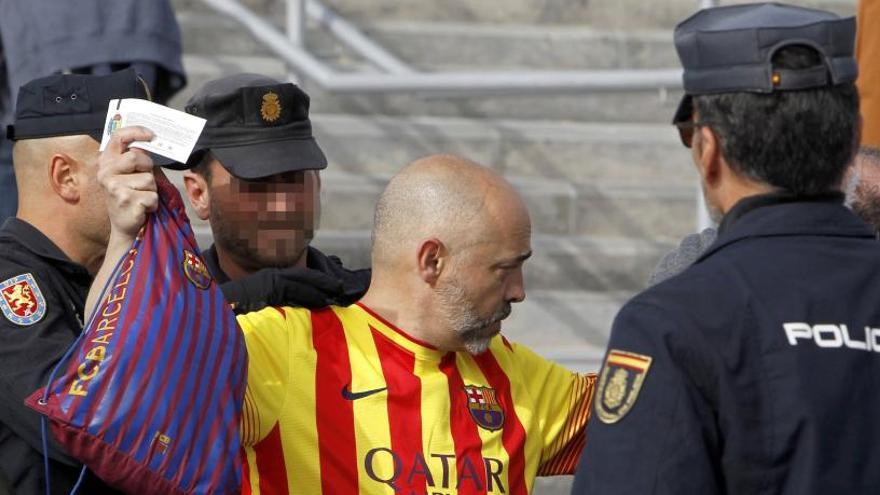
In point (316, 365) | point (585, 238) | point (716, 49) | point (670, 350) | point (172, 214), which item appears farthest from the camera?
point (585, 238)

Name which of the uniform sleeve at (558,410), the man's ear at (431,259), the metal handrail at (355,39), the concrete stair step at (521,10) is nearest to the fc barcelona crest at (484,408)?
the uniform sleeve at (558,410)

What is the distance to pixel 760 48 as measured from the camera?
1.90 metres

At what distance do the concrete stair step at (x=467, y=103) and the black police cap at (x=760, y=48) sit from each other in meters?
3.84

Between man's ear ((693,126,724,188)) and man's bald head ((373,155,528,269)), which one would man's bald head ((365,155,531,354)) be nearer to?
man's bald head ((373,155,528,269))

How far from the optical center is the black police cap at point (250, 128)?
304 centimetres

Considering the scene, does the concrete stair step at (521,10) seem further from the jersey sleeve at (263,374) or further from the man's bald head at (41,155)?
the jersey sleeve at (263,374)

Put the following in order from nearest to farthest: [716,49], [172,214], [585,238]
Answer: [716,49] < [172,214] < [585,238]

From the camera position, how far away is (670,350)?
5.94 ft

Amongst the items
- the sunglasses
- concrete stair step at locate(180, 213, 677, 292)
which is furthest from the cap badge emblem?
concrete stair step at locate(180, 213, 677, 292)

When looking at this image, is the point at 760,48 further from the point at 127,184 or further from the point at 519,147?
the point at 519,147

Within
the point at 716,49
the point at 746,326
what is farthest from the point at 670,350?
the point at 716,49

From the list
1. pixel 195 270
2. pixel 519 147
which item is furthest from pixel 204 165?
pixel 519 147

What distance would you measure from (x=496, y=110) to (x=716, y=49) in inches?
159

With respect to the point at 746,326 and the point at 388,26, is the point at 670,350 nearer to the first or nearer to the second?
the point at 746,326
